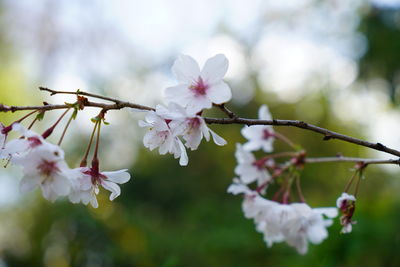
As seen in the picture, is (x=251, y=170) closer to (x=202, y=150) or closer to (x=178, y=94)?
(x=178, y=94)

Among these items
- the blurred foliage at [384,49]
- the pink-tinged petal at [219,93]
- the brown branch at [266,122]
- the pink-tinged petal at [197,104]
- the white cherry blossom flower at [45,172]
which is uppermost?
the blurred foliage at [384,49]

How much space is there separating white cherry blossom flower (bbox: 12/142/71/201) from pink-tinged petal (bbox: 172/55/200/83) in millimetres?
293

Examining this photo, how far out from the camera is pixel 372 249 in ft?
8.22

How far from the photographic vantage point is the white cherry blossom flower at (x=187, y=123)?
790 mm

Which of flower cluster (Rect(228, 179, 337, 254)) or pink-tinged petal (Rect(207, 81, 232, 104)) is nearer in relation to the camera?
pink-tinged petal (Rect(207, 81, 232, 104))

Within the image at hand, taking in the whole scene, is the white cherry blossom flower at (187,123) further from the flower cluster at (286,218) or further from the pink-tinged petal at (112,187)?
the flower cluster at (286,218)

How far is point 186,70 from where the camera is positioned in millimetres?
878

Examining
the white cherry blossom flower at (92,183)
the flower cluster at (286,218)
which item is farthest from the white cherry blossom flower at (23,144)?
the flower cluster at (286,218)

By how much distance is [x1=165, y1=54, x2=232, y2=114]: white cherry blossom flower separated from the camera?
2.68ft

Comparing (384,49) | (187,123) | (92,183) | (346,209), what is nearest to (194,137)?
(187,123)

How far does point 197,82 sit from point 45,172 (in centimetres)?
35

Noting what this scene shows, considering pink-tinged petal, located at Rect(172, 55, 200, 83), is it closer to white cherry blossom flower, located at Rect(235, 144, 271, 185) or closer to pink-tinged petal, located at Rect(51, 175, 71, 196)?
pink-tinged petal, located at Rect(51, 175, 71, 196)

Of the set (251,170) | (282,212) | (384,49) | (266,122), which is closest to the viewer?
(266,122)

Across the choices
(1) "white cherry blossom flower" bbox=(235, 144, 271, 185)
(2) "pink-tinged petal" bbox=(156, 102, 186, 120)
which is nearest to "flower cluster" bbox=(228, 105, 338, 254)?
(1) "white cherry blossom flower" bbox=(235, 144, 271, 185)
